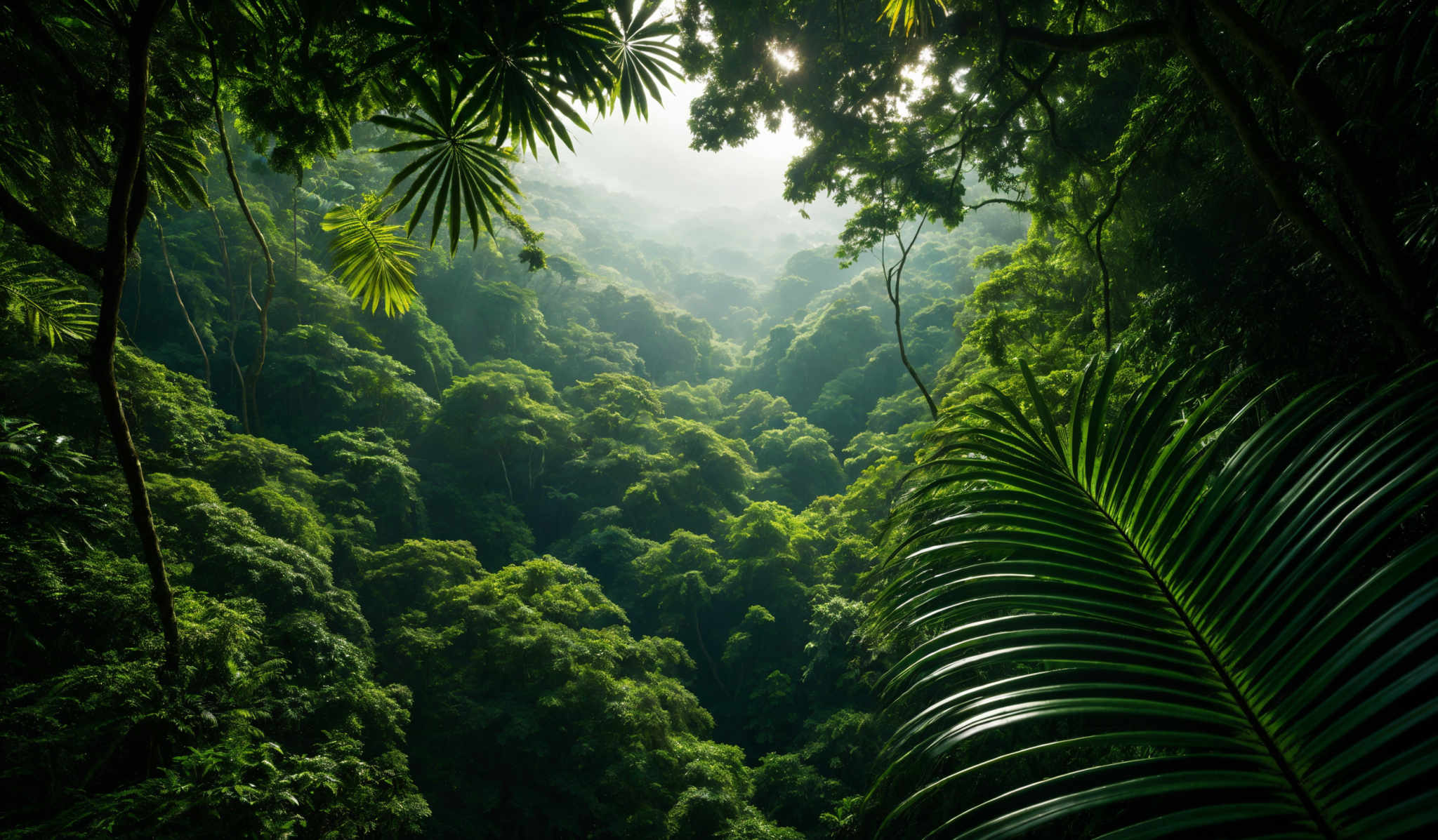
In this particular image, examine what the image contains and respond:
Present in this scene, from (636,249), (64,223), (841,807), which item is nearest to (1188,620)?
(64,223)

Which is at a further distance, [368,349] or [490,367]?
[490,367]

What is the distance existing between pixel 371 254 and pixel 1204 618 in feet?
9.78

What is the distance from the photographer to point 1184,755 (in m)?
0.66

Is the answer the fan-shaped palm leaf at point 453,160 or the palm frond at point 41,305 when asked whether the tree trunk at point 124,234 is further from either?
the palm frond at point 41,305

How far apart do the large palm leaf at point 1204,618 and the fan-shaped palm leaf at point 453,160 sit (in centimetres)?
175

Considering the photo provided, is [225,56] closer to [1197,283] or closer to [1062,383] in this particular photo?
[1197,283]

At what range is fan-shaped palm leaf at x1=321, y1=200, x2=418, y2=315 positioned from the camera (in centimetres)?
238

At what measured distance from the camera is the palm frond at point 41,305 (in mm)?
2771

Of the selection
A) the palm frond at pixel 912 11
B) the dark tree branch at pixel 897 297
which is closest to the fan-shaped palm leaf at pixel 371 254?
the palm frond at pixel 912 11

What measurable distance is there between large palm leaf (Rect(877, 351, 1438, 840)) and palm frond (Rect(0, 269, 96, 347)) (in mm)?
4014

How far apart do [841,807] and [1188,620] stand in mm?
7458

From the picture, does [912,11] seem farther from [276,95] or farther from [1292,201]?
[276,95]

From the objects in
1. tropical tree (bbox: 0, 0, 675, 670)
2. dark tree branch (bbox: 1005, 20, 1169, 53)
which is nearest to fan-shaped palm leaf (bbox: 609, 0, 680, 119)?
tropical tree (bbox: 0, 0, 675, 670)

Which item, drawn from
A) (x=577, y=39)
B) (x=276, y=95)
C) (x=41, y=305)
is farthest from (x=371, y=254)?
(x=41, y=305)
